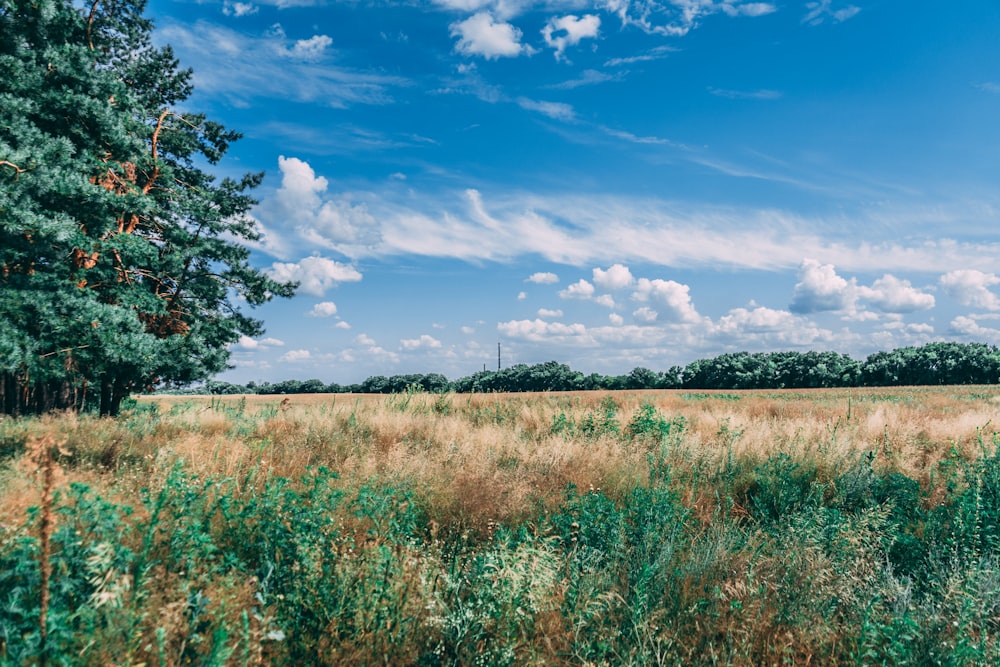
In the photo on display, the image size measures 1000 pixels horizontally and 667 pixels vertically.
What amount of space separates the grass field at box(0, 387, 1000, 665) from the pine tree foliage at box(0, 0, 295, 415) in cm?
560

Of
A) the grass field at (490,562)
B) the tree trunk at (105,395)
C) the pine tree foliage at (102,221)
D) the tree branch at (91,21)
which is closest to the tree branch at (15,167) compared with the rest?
the pine tree foliage at (102,221)

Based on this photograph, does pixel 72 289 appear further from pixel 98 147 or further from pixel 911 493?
pixel 911 493

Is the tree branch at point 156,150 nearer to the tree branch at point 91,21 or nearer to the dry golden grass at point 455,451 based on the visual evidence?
the tree branch at point 91,21

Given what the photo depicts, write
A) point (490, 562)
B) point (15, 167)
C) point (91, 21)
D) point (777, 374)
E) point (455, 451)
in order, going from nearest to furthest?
point (490, 562), point (455, 451), point (15, 167), point (91, 21), point (777, 374)

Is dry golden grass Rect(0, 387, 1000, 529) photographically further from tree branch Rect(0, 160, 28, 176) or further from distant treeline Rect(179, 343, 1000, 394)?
distant treeline Rect(179, 343, 1000, 394)

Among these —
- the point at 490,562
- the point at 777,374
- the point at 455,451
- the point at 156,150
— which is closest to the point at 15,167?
the point at 156,150

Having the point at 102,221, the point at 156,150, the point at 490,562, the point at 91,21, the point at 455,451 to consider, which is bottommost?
the point at 490,562

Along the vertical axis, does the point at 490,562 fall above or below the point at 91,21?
below

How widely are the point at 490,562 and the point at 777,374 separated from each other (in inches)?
3215

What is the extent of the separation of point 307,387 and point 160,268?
70.7m

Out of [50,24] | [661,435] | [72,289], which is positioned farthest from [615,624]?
[50,24]

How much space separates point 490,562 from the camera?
3799 millimetres

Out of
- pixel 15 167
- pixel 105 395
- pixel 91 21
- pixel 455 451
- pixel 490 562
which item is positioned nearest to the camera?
pixel 490 562

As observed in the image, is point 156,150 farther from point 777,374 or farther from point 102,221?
point 777,374
